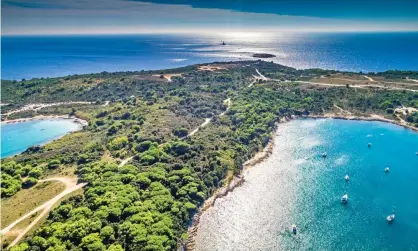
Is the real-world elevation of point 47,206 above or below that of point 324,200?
above

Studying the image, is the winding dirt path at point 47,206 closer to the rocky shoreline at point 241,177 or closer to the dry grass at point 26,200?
the dry grass at point 26,200

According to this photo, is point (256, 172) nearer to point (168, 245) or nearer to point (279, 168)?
point (279, 168)

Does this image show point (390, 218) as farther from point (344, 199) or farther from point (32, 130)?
point (32, 130)

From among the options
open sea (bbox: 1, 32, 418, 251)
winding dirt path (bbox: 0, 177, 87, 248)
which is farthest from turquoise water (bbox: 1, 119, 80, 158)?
winding dirt path (bbox: 0, 177, 87, 248)

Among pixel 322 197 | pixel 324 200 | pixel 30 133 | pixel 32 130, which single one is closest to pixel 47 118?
pixel 32 130

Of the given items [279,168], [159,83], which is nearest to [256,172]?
[279,168]

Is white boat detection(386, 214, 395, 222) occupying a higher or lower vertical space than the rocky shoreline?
lower

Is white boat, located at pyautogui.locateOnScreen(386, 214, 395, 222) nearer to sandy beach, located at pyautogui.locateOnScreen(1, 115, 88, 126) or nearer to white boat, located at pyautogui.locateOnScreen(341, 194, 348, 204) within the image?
white boat, located at pyautogui.locateOnScreen(341, 194, 348, 204)
